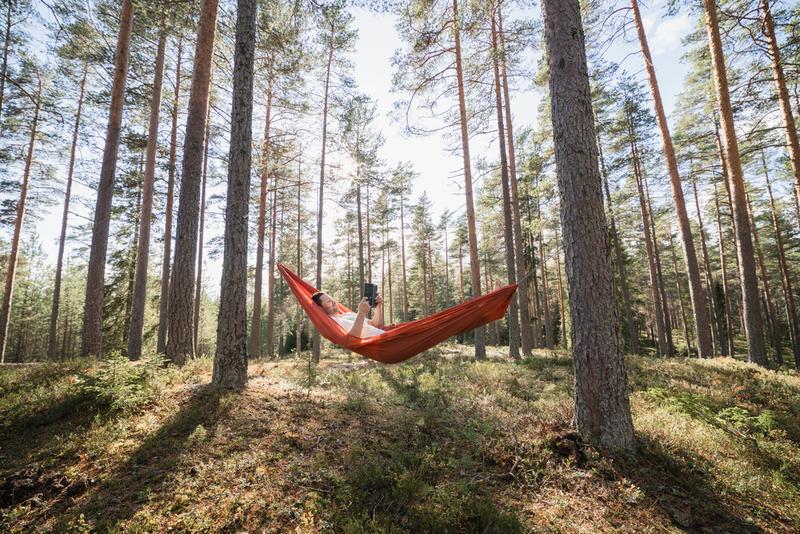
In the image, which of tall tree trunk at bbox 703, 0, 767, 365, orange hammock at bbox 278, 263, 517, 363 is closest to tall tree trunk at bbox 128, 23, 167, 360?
orange hammock at bbox 278, 263, 517, 363

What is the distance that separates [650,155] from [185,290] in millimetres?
15775

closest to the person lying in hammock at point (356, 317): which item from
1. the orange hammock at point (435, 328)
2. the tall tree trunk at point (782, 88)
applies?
the orange hammock at point (435, 328)

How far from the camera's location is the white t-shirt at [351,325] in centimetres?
492

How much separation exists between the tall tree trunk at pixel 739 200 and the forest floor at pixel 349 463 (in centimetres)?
379

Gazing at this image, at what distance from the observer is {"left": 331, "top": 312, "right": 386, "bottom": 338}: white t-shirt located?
4.92m

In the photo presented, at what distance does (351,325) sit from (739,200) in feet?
30.5

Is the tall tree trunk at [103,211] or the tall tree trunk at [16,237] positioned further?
the tall tree trunk at [16,237]

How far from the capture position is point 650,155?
1264 cm

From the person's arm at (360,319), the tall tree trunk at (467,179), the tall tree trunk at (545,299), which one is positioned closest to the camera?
the person's arm at (360,319)

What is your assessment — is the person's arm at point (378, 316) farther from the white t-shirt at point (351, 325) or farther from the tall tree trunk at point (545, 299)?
the tall tree trunk at point (545, 299)

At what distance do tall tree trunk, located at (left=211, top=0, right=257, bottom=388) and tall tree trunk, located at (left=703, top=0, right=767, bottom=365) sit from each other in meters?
10.1

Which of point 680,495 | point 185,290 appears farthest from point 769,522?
point 185,290

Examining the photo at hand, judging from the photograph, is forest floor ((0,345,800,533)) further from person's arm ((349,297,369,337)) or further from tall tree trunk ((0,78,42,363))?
tall tree trunk ((0,78,42,363))

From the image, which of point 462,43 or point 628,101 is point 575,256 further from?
point 628,101
